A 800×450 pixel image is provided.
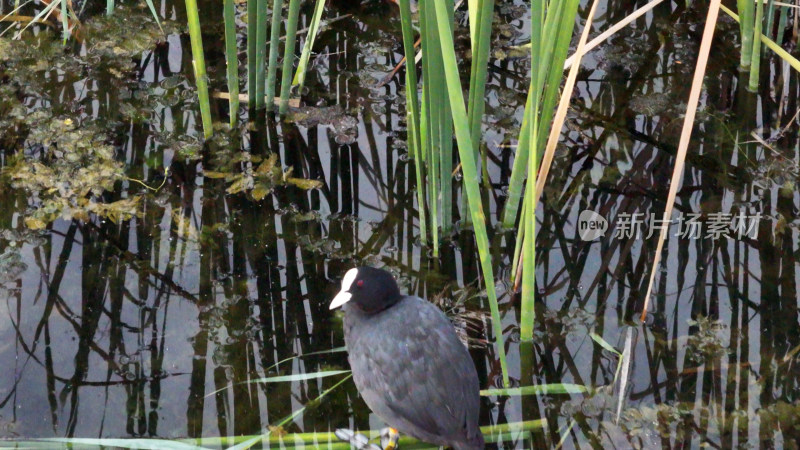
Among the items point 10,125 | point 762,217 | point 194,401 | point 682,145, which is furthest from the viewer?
point 10,125

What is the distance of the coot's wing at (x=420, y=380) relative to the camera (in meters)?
2.53

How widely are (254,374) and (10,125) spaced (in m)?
1.76

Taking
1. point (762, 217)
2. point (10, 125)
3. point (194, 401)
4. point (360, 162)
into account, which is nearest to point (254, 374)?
point (194, 401)

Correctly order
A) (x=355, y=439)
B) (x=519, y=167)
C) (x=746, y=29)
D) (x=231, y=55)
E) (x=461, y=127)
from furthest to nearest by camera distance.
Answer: (x=746, y=29), (x=231, y=55), (x=519, y=167), (x=355, y=439), (x=461, y=127)

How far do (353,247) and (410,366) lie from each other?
1031 mm

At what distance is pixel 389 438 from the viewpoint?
9.02 feet

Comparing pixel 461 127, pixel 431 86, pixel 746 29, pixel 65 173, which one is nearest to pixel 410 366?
pixel 461 127

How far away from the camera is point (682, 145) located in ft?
8.25

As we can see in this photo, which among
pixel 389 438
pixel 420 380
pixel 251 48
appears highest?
pixel 251 48

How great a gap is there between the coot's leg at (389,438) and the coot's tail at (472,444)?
250 millimetres

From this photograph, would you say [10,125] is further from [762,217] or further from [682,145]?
[762,217]

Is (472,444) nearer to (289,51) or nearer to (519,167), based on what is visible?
(519,167)

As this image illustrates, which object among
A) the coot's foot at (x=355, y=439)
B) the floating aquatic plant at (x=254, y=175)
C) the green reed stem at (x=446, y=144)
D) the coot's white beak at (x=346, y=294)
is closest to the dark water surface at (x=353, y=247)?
the floating aquatic plant at (x=254, y=175)

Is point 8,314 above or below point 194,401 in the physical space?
above
